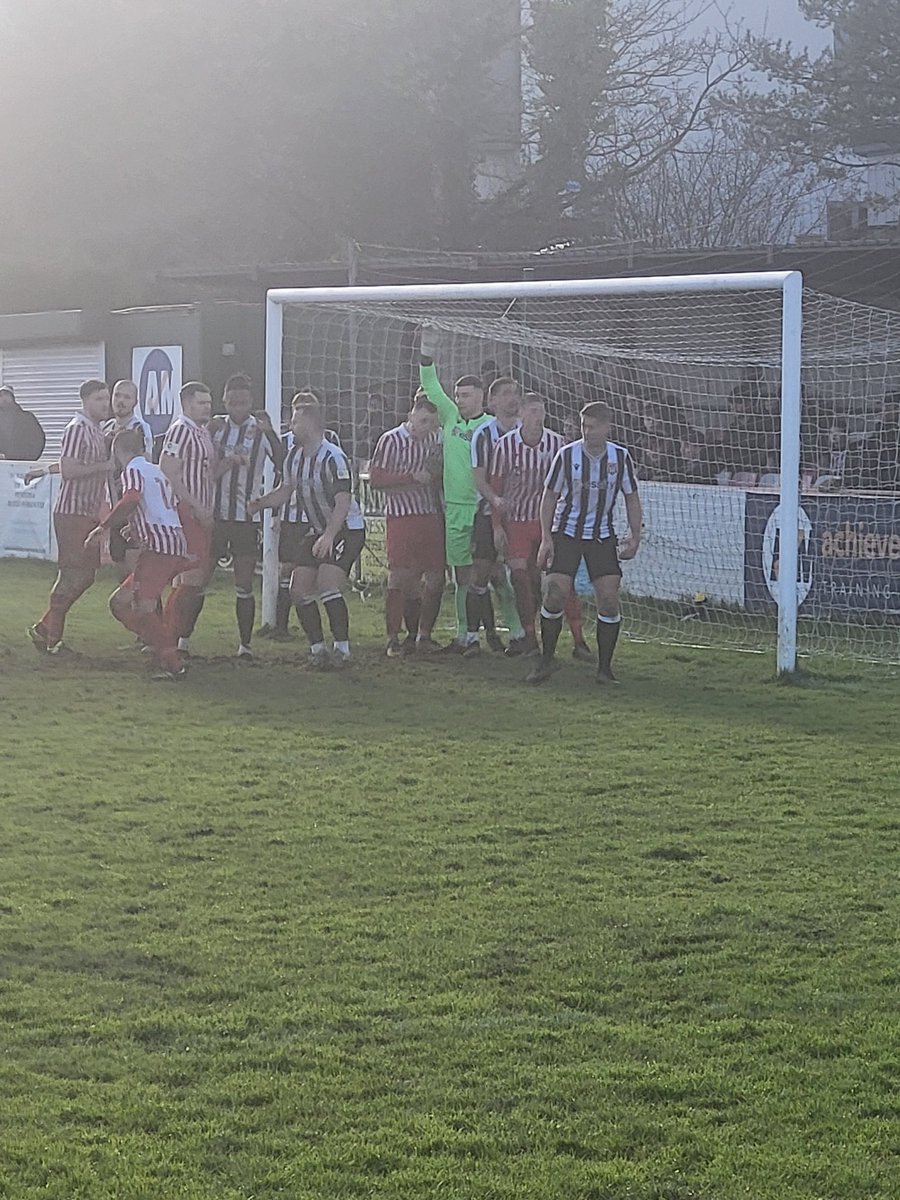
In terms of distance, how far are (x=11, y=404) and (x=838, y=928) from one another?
1523 cm

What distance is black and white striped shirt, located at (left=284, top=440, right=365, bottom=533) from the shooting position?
11164mm

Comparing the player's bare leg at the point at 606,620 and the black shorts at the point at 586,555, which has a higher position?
the black shorts at the point at 586,555

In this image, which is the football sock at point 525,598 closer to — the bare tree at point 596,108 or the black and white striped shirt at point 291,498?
the black and white striped shirt at point 291,498

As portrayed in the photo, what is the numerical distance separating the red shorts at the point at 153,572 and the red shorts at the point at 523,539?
7.30ft

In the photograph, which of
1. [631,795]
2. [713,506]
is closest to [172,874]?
[631,795]

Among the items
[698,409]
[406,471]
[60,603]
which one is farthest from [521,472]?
[698,409]

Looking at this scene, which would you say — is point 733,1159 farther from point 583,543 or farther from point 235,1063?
point 583,543

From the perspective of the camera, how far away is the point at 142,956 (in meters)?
5.34

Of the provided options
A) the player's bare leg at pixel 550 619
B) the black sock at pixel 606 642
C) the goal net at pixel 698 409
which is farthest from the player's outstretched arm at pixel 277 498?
the black sock at pixel 606 642

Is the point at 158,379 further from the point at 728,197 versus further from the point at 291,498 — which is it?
the point at 728,197

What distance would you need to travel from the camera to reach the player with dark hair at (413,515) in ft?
38.7

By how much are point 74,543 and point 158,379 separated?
8515 millimetres

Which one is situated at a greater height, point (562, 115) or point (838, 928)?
point (562, 115)

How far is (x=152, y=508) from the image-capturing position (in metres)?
10.7
